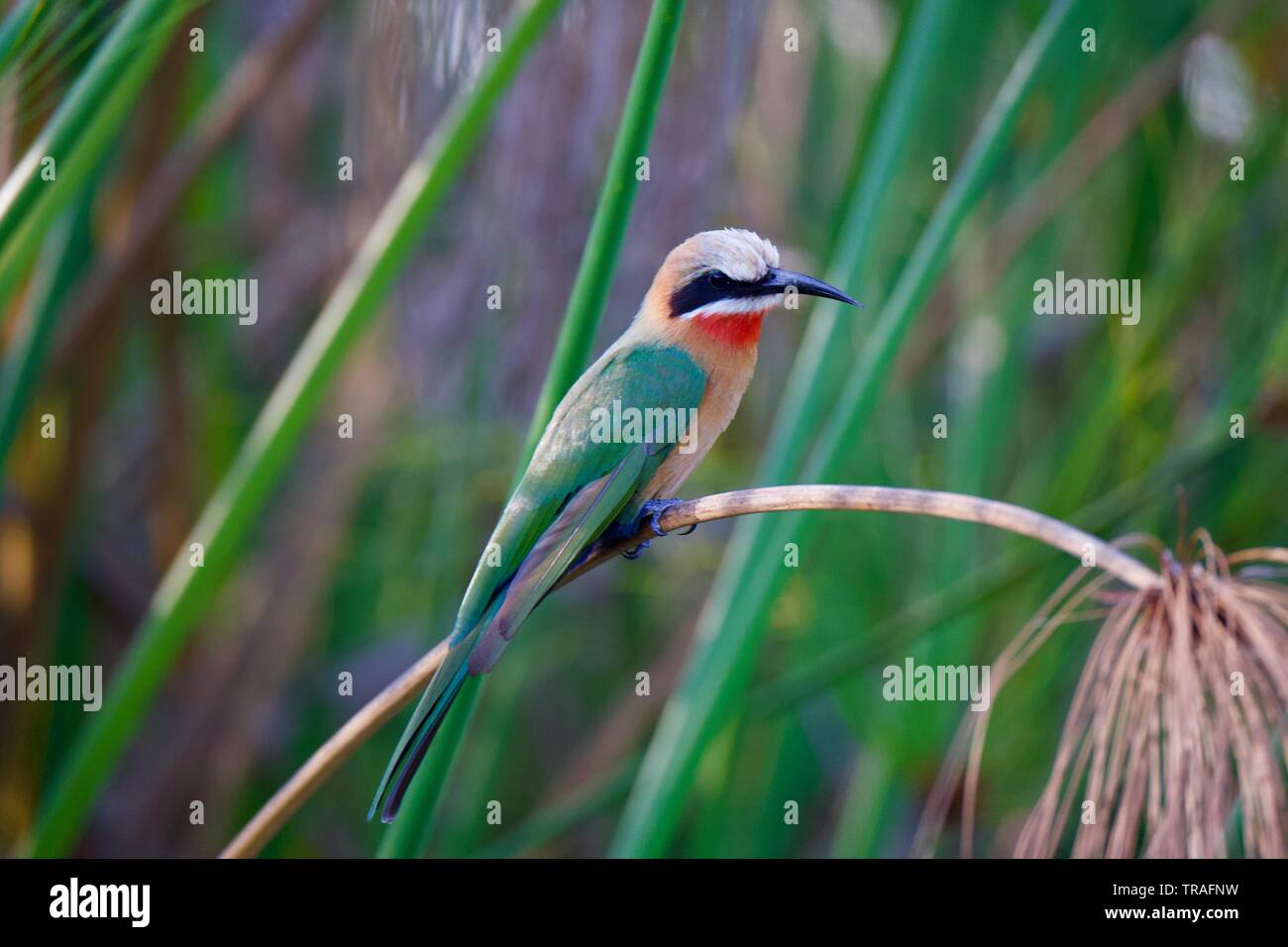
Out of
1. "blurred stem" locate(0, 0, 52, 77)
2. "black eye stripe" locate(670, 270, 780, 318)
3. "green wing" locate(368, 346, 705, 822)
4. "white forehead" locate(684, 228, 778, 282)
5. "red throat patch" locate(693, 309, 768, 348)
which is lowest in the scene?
"green wing" locate(368, 346, 705, 822)

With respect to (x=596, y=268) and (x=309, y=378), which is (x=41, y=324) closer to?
(x=309, y=378)

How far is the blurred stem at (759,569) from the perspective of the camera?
1.51m

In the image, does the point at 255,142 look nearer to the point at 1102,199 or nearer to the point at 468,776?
the point at 468,776

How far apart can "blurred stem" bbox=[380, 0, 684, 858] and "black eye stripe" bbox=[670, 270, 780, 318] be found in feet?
1.50

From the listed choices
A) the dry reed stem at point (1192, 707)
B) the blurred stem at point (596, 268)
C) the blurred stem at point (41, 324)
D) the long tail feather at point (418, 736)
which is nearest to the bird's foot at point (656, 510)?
the blurred stem at point (596, 268)

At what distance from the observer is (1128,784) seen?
1.24m

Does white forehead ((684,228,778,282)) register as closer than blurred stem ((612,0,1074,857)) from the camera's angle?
No

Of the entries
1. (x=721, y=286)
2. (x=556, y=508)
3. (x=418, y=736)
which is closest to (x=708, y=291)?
(x=721, y=286)

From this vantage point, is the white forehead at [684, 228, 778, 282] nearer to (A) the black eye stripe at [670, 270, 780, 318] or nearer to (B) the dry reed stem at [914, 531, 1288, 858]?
(A) the black eye stripe at [670, 270, 780, 318]

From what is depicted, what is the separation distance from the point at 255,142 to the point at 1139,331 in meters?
2.51

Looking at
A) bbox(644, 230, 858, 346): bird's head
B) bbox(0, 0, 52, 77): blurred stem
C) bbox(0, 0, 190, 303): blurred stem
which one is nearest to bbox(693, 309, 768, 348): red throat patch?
bbox(644, 230, 858, 346): bird's head

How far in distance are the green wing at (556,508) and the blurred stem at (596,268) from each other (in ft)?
0.12

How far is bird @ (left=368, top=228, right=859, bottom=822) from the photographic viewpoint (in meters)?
1.36

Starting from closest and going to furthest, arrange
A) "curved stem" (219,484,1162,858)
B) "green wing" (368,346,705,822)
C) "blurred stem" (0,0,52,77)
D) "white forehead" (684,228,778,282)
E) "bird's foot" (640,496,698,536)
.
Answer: "curved stem" (219,484,1162,858), "blurred stem" (0,0,52,77), "green wing" (368,346,705,822), "bird's foot" (640,496,698,536), "white forehead" (684,228,778,282)
